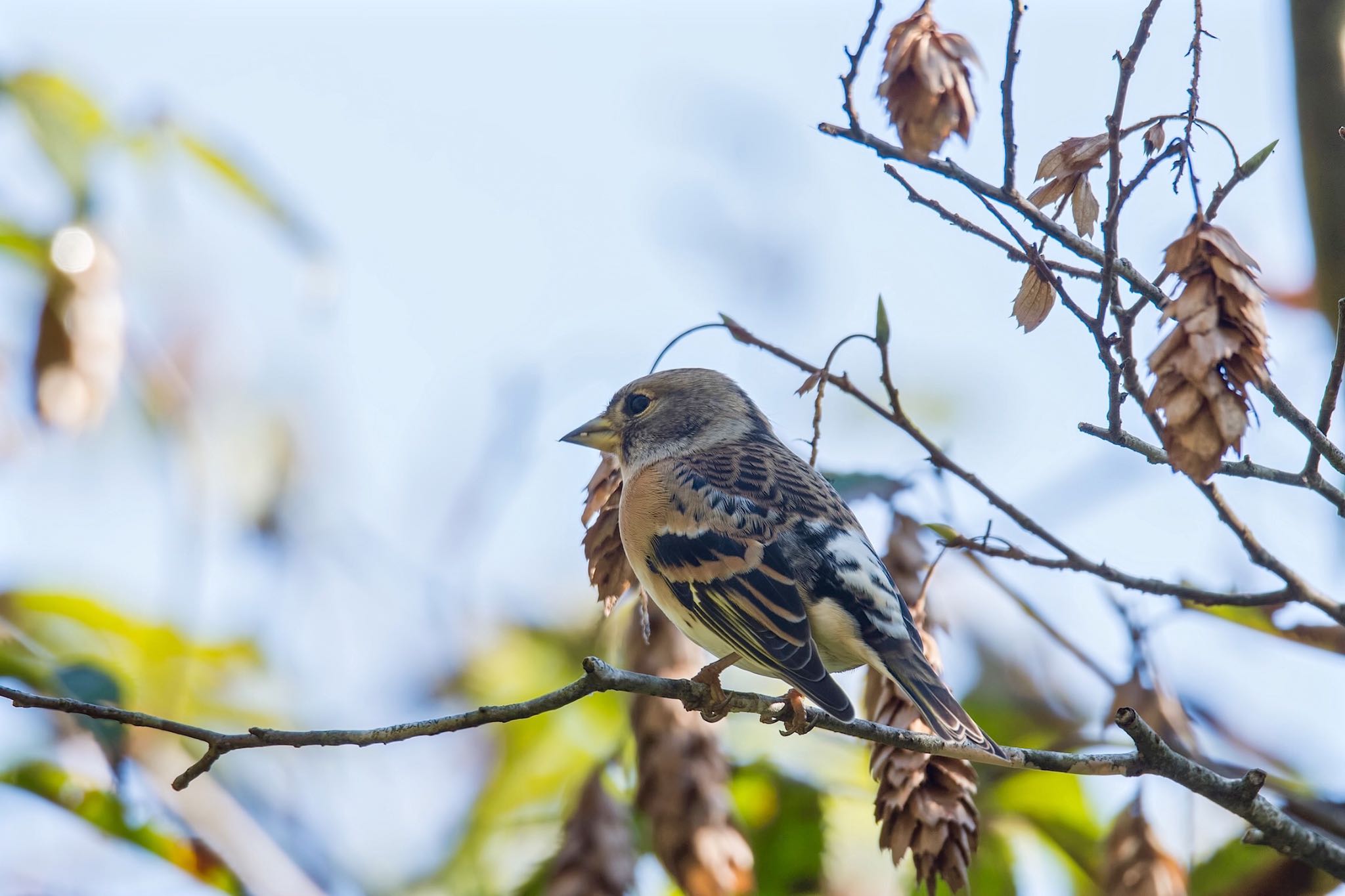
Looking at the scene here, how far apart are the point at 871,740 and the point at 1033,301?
3.32 feet

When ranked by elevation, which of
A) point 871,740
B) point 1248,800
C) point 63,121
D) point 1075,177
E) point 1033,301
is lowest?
point 1248,800

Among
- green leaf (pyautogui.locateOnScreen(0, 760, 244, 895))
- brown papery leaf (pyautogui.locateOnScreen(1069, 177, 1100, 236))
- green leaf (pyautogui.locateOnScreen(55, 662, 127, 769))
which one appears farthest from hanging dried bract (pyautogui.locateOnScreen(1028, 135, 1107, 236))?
green leaf (pyautogui.locateOnScreen(0, 760, 244, 895))

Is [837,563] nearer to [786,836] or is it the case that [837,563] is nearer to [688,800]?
[688,800]

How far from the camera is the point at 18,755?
4.16m

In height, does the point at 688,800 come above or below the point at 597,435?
below

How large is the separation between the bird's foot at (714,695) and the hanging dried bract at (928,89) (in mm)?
1393

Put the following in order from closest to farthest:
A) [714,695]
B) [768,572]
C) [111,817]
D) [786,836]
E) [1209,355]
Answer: [1209,355] < [714,695] < [768,572] < [111,817] < [786,836]

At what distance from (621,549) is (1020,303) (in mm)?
1201

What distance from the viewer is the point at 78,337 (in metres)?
4.23

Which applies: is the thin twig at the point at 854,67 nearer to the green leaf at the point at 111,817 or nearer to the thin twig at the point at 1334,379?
the thin twig at the point at 1334,379

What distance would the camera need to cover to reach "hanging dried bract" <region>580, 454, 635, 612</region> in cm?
333

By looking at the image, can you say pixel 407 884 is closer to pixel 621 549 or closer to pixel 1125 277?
pixel 621 549

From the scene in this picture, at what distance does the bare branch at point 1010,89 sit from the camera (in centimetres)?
259

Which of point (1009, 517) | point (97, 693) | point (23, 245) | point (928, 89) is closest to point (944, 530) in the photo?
point (1009, 517)
